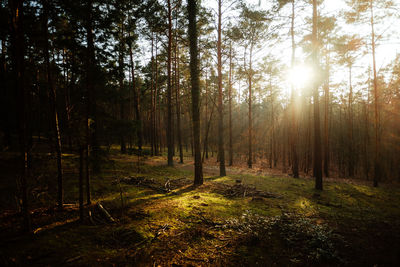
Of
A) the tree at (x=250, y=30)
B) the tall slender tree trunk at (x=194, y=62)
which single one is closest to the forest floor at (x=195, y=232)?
the tall slender tree trunk at (x=194, y=62)

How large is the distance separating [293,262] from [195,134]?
22.4 feet

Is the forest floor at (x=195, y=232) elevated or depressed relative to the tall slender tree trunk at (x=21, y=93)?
depressed

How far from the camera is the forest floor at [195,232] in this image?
11.4ft

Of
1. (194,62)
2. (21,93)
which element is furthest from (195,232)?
(194,62)

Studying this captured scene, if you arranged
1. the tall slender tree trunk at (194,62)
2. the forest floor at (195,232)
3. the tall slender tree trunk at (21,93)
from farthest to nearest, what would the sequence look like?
the tall slender tree trunk at (194,62), the tall slender tree trunk at (21,93), the forest floor at (195,232)

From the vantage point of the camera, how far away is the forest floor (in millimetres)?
3482

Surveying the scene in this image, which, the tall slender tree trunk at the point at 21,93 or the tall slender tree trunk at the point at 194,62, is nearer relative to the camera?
the tall slender tree trunk at the point at 21,93

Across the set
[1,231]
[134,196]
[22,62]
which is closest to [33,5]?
[22,62]

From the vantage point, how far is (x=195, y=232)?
180 inches

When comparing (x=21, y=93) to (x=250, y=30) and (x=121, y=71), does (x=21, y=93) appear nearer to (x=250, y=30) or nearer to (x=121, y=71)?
(x=121, y=71)

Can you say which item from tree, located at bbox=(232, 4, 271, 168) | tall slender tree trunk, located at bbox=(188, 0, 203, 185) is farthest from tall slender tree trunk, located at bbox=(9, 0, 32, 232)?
tree, located at bbox=(232, 4, 271, 168)

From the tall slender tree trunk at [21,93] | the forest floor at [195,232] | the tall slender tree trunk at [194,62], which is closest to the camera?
the forest floor at [195,232]

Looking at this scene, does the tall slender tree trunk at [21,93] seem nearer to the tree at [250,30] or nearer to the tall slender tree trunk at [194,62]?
the tall slender tree trunk at [194,62]

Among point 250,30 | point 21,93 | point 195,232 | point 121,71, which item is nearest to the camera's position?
point 21,93
